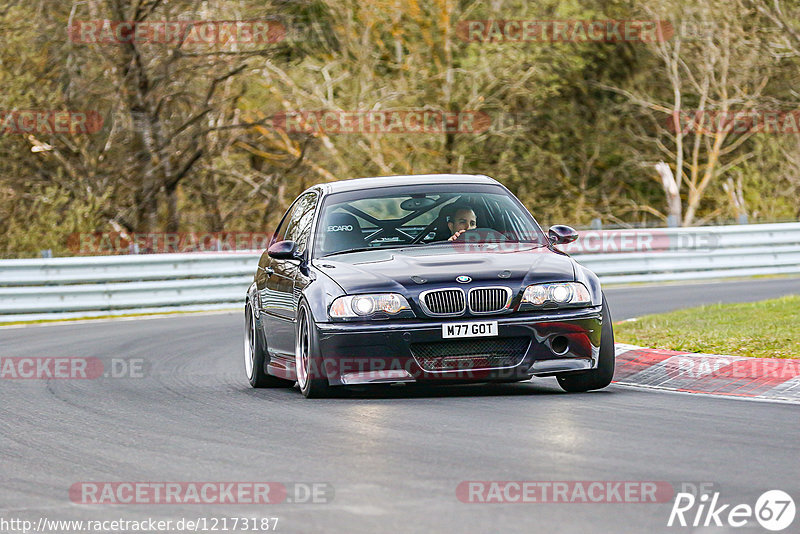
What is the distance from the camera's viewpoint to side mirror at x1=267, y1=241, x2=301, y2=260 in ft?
36.7

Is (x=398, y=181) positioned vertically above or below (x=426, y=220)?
above

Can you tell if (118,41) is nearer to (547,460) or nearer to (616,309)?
(616,309)

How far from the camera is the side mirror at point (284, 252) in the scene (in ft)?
36.7

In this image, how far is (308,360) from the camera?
10.2 metres

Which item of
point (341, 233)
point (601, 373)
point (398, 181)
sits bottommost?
point (601, 373)

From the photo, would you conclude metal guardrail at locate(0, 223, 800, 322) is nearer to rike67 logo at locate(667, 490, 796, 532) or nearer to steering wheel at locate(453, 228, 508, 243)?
steering wheel at locate(453, 228, 508, 243)

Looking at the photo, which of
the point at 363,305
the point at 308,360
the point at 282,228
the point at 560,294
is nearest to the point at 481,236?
the point at 560,294

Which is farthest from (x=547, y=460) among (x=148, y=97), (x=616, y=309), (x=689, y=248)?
(x=148, y=97)

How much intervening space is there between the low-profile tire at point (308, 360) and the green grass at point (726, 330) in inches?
138

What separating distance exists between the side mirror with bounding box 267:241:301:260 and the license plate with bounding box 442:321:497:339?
6.21ft

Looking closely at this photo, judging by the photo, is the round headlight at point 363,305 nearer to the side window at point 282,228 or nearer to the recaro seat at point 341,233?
the recaro seat at point 341,233

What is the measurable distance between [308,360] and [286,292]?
3.43 ft

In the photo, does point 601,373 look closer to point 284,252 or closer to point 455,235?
point 455,235

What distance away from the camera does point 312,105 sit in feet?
113
